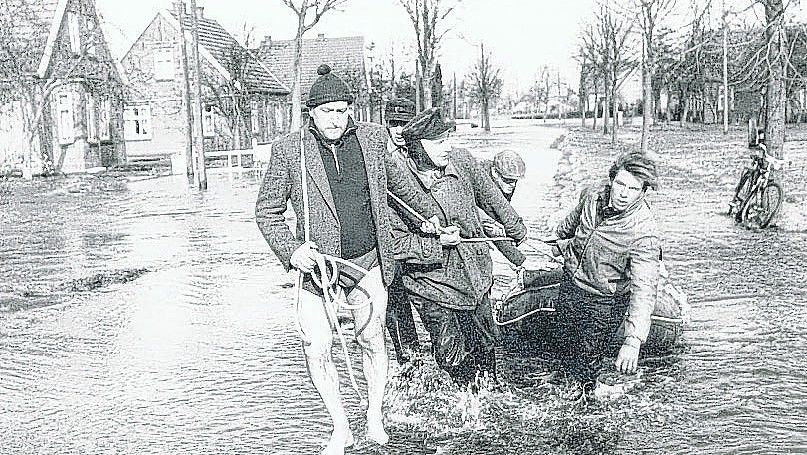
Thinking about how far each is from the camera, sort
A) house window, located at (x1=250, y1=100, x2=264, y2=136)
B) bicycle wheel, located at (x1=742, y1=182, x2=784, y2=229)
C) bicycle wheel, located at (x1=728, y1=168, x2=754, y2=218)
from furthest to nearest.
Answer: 1. house window, located at (x1=250, y1=100, x2=264, y2=136)
2. bicycle wheel, located at (x1=728, y1=168, x2=754, y2=218)
3. bicycle wheel, located at (x1=742, y1=182, x2=784, y2=229)

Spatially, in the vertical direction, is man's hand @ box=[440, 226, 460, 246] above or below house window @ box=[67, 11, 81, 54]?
below

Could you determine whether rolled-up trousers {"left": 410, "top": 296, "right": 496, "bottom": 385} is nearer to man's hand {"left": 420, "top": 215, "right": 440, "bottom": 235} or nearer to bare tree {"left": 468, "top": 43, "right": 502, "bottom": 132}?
man's hand {"left": 420, "top": 215, "right": 440, "bottom": 235}

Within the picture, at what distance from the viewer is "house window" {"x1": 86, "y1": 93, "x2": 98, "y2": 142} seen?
39.1m

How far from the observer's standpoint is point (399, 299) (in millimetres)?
6516

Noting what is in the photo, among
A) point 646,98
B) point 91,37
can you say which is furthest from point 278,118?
point 646,98

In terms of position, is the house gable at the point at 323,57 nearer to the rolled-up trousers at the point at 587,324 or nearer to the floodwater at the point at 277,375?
the floodwater at the point at 277,375

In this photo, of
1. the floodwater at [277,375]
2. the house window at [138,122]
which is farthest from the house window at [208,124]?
the floodwater at [277,375]

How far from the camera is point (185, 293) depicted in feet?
35.0

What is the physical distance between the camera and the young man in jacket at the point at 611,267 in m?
5.28

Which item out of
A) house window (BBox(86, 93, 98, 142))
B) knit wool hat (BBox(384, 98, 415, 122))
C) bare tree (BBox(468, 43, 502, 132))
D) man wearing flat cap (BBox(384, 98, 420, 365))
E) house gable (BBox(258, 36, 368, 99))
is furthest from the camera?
bare tree (BBox(468, 43, 502, 132))

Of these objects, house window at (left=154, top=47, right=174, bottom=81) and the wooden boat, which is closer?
the wooden boat

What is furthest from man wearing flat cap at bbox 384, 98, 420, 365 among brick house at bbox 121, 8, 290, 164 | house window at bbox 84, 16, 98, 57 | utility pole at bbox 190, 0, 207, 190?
brick house at bbox 121, 8, 290, 164

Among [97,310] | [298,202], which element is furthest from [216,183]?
[298,202]

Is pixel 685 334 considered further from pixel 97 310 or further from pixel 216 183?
pixel 216 183
